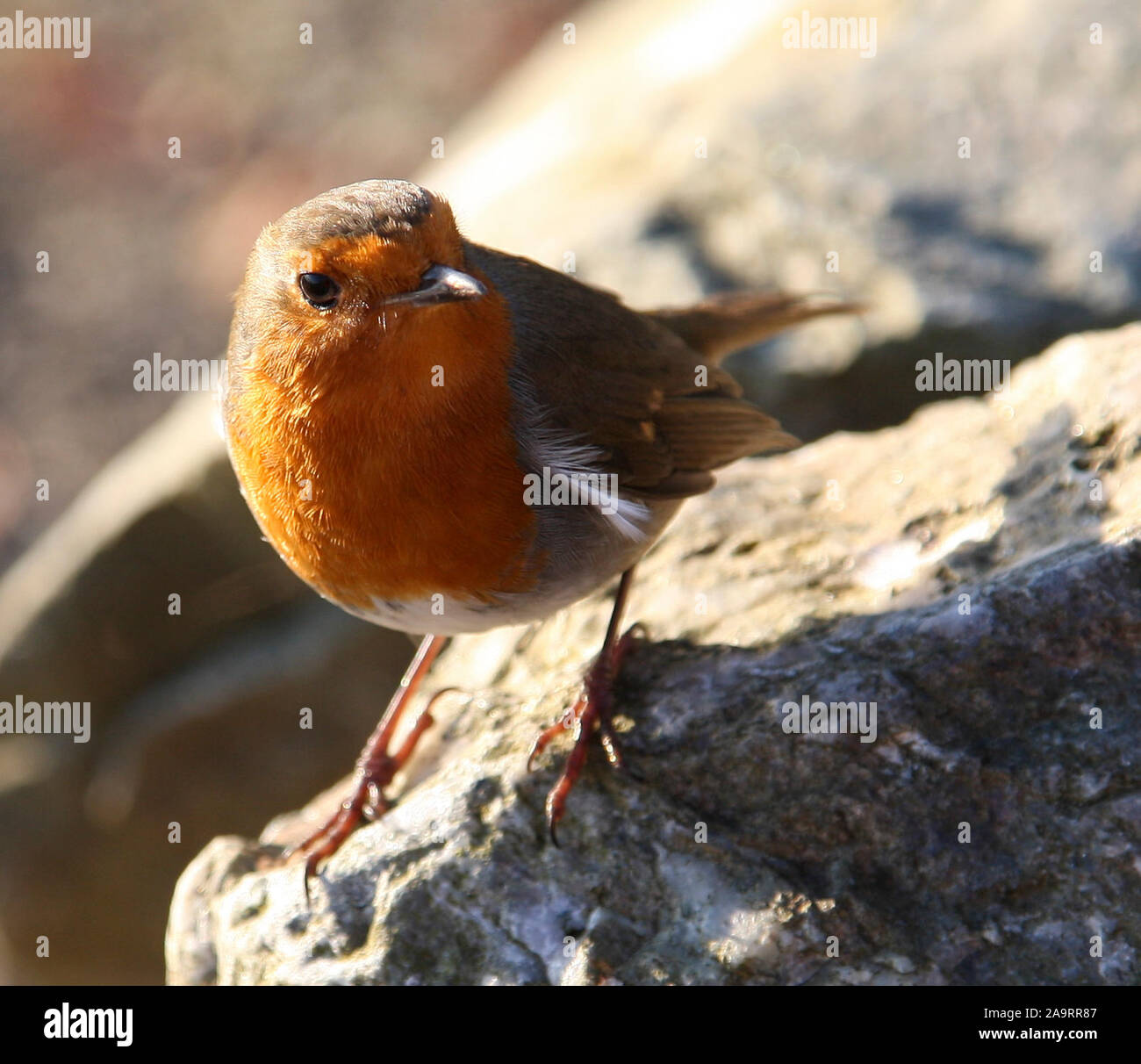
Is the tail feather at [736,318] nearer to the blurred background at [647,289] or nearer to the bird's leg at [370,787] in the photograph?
the blurred background at [647,289]

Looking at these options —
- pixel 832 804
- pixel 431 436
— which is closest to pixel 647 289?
pixel 431 436

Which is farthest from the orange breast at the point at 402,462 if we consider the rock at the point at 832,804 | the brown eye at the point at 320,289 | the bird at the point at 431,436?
the rock at the point at 832,804

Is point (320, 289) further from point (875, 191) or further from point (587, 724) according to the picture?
point (875, 191)

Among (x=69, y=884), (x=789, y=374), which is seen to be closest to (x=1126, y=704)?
(x=789, y=374)

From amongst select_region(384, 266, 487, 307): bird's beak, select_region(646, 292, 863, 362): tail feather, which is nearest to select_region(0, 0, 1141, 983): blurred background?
select_region(646, 292, 863, 362): tail feather

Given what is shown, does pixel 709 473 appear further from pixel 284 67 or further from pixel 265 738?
pixel 284 67

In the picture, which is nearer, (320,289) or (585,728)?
(320,289)
